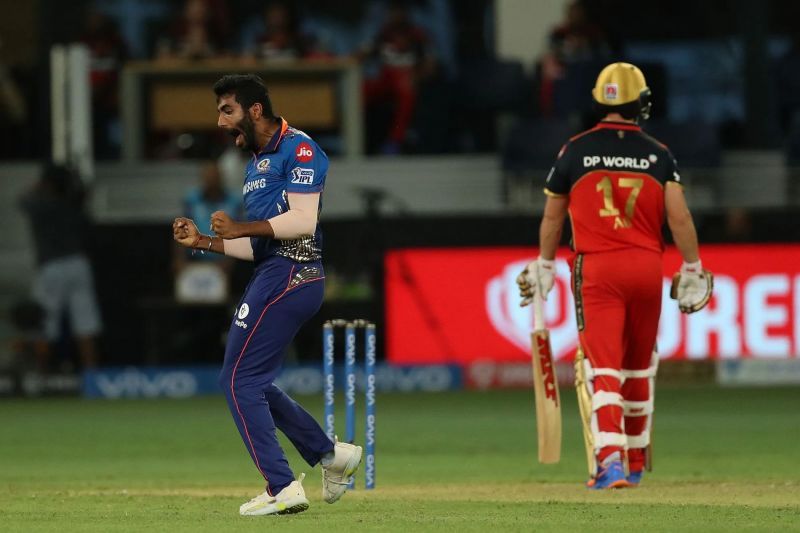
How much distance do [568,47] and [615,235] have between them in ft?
34.5

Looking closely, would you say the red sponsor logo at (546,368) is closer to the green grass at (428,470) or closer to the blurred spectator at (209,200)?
the green grass at (428,470)

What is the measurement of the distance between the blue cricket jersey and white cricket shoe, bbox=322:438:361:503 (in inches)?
37.3

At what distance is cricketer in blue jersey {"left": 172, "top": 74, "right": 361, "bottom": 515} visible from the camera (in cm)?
830

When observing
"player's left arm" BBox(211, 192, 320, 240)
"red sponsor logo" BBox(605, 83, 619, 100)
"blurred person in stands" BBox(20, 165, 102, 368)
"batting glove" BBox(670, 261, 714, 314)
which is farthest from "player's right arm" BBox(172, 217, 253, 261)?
"blurred person in stands" BBox(20, 165, 102, 368)

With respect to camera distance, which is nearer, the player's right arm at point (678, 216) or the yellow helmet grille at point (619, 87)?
the player's right arm at point (678, 216)

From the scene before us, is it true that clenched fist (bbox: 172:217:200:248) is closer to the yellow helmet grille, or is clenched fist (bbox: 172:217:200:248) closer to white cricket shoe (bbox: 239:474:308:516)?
white cricket shoe (bbox: 239:474:308:516)

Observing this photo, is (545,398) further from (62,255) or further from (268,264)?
(62,255)

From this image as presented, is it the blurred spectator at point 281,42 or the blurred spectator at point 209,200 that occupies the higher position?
the blurred spectator at point 281,42

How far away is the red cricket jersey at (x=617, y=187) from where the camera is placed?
381 inches

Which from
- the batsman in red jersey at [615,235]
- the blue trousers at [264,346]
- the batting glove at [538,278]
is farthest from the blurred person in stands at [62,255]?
the blue trousers at [264,346]

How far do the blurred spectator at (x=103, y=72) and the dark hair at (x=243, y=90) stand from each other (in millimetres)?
12167

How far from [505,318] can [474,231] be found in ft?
3.01

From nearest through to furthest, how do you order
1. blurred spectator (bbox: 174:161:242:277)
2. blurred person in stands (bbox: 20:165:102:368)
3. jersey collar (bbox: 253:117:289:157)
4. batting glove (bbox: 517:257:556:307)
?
1. jersey collar (bbox: 253:117:289:157)
2. batting glove (bbox: 517:257:556:307)
3. blurred spectator (bbox: 174:161:242:277)
4. blurred person in stands (bbox: 20:165:102:368)

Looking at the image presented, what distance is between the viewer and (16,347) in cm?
1864
